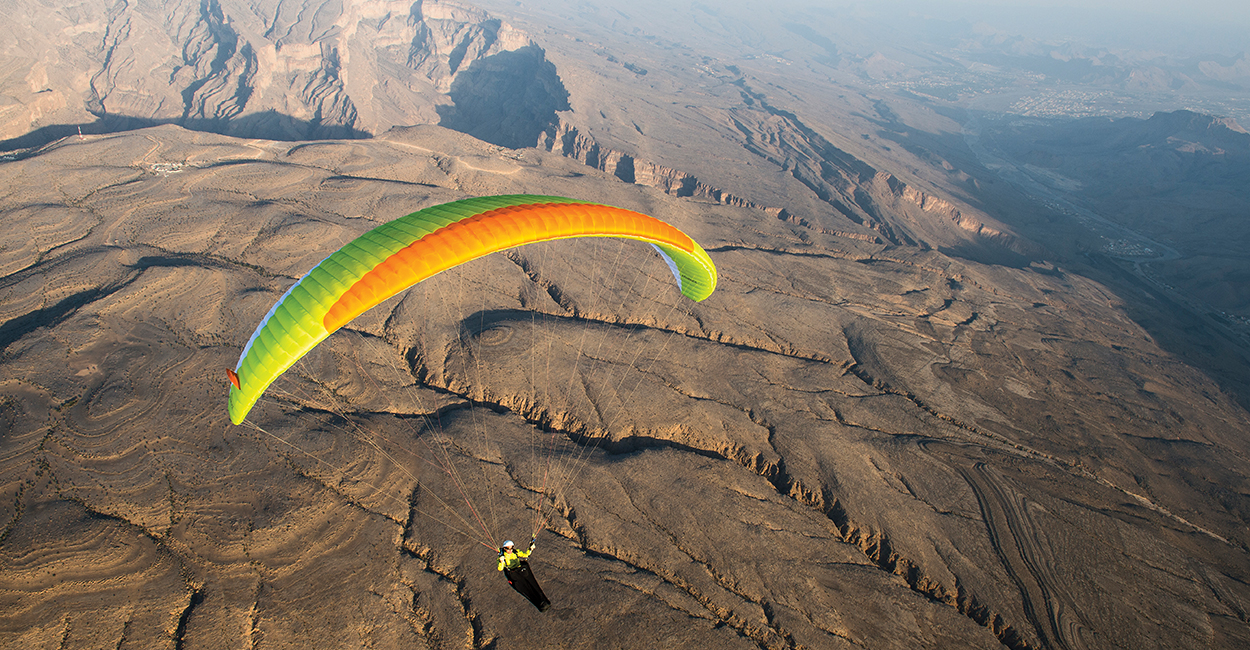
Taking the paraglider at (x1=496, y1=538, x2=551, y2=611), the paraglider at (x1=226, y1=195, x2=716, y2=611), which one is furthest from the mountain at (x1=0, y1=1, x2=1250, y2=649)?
the paraglider at (x1=226, y1=195, x2=716, y2=611)

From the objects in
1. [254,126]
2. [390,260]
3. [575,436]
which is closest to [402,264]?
[390,260]

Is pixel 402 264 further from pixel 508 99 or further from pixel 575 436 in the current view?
pixel 508 99

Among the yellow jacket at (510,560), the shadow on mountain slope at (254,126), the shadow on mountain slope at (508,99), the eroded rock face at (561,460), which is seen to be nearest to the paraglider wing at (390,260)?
the yellow jacket at (510,560)

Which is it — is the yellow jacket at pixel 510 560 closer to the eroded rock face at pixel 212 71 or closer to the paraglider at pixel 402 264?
the paraglider at pixel 402 264

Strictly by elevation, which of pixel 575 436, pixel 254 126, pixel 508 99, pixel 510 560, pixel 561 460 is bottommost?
pixel 254 126

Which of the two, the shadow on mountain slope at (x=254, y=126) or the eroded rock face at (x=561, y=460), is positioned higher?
the eroded rock face at (x=561, y=460)
